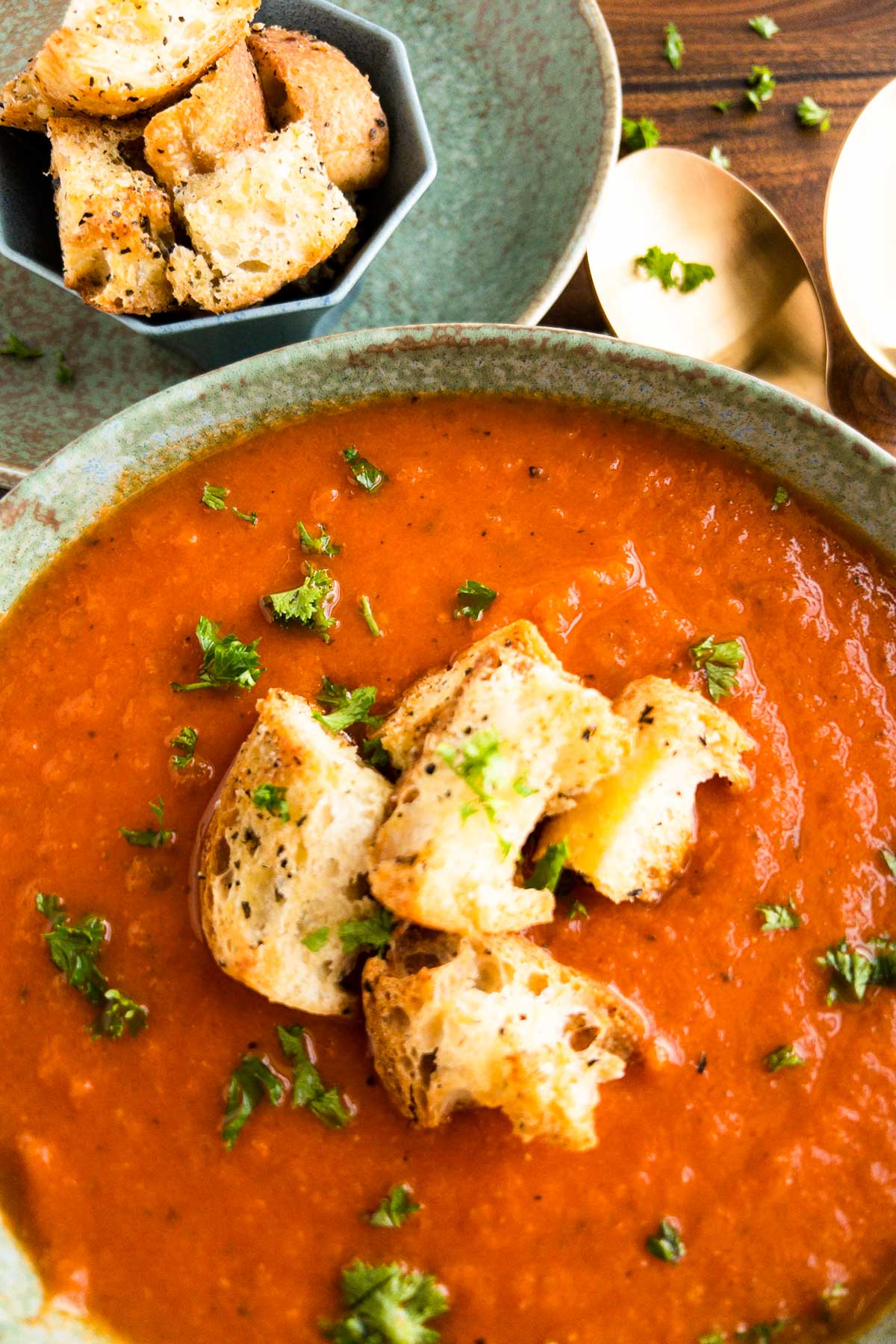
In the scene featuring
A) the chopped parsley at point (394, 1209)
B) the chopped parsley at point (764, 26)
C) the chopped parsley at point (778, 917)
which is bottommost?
the chopped parsley at point (394, 1209)

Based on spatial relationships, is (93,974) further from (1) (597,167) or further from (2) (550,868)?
(1) (597,167)

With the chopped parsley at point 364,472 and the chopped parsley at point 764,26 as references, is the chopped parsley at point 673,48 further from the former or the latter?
the chopped parsley at point 364,472

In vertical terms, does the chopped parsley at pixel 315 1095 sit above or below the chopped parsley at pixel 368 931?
below

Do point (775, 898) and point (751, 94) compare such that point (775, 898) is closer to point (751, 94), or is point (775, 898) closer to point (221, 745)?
point (221, 745)

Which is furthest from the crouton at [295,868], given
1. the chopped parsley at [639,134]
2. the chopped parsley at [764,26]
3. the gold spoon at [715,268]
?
the chopped parsley at [764,26]

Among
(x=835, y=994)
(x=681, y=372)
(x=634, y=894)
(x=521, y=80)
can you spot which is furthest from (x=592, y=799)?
(x=521, y=80)

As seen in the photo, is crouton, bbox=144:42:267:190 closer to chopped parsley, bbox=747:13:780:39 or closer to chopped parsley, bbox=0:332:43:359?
chopped parsley, bbox=0:332:43:359
